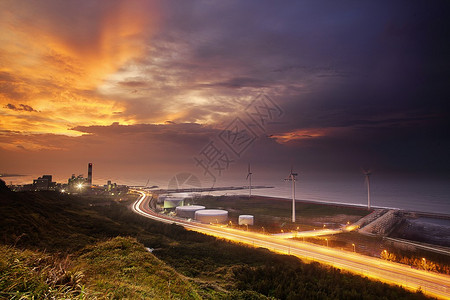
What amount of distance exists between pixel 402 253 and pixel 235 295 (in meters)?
41.8

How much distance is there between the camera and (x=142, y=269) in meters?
20.0

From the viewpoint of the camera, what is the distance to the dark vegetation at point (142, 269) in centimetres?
882

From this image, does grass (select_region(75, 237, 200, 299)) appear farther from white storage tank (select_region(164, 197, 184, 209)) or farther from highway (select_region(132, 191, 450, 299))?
white storage tank (select_region(164, 197, 184, 209))

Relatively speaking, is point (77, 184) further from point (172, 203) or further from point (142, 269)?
point (142, 269)

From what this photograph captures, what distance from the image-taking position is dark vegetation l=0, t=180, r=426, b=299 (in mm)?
8820

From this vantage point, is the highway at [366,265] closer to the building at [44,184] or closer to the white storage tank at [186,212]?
the white storage tank at [186,212]

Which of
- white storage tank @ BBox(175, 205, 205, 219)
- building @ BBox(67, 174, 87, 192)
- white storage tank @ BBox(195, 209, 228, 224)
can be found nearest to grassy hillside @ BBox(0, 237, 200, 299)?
white storage tank @ BBox(195, 209, 228, 224)

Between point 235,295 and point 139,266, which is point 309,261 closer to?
point 235,295

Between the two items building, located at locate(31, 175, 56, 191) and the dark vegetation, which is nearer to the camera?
the dark vegetation

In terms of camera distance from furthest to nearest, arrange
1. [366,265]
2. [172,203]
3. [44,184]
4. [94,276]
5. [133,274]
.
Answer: [44,184]
[172,203]
[366,265]
[133,274]
[94,276]

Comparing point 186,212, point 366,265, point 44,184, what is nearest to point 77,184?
point 44,184

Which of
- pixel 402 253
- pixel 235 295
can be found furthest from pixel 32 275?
pixel 402 253

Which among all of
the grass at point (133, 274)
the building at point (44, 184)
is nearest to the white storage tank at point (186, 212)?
the grass at point (133, 274)

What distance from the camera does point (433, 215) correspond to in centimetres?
9450
